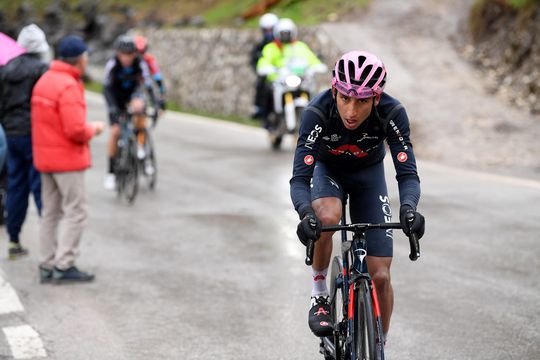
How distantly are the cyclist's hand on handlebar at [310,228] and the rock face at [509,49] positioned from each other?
41.9ft

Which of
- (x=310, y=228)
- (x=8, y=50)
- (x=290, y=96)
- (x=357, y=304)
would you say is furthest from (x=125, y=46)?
(x=357, y=304)

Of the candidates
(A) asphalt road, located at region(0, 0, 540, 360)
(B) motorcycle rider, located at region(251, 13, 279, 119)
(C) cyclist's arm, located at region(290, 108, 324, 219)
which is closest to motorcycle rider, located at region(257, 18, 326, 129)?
(B) motorcycle rider, located at region(251, 13, 279, 119)

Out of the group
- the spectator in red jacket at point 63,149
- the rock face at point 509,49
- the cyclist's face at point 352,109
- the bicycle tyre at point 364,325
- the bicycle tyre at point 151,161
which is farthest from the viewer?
the rock face at point 509,49

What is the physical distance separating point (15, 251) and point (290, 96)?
25.1ft

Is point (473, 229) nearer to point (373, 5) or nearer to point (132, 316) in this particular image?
point (132, 316)

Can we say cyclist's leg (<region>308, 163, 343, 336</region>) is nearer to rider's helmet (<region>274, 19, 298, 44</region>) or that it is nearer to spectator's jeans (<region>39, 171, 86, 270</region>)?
spectator's jeans (<region>39, 171, 86, 270</region>)

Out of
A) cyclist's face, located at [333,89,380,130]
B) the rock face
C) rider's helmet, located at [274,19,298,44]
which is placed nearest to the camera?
cyclist's face, located at [333,89,380,130]

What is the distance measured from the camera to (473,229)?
1017 cm

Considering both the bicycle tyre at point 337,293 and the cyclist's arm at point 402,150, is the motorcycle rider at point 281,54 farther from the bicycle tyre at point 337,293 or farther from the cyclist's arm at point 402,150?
the cyclist's arm at point 402,150

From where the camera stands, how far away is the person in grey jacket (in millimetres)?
8734

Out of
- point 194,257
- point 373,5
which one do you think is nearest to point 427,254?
point 194,257

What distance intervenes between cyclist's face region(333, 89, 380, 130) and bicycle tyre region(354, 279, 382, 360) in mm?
856

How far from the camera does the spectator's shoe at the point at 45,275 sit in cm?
821

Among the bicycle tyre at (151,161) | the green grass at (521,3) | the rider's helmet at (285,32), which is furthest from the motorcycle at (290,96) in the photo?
the green grass at (521,3)
